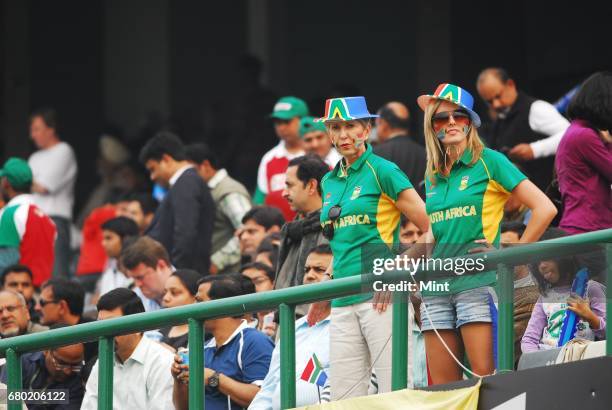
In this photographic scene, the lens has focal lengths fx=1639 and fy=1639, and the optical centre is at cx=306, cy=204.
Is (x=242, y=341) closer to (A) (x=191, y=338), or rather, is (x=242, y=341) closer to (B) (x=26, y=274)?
(A) (x=191, y=338)

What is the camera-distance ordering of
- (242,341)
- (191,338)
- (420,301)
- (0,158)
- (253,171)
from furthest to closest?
(0,158)
(253,171)
(242,341)
(191,338)
(420,301)

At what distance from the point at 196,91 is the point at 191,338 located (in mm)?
10606

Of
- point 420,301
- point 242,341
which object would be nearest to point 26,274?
point 242,341

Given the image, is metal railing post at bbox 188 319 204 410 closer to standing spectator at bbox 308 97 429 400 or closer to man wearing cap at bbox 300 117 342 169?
standing spectator at bbox 308 97 429 400

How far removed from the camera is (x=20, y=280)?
1220 cm

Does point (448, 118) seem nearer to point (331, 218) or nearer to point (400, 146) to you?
point (331, 218)

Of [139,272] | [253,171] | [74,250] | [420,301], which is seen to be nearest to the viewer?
[420,301]

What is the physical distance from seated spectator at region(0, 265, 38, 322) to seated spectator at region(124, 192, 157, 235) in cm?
176

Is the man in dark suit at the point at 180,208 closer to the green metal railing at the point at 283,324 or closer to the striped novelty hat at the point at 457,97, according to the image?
the green metal railing at the point at 283,324

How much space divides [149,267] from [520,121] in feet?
9.12

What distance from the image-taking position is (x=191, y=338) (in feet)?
26.5

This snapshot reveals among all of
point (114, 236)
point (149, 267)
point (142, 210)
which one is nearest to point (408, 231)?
point (149, 267)

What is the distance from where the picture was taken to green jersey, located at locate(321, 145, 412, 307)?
26.5ft

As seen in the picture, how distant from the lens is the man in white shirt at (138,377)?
8.59 metres
